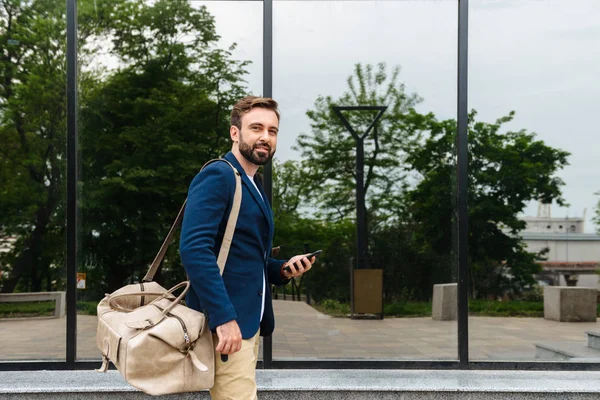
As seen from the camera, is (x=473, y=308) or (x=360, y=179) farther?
(x=360, y=179)

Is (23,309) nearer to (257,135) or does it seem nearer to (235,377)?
(235,377)

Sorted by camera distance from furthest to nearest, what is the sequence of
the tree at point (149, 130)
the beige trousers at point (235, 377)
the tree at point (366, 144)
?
the tree at point (366, 144) → the tree at point (149, 130) → the beige trousers at point (235, 377)

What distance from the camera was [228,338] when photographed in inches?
89.4

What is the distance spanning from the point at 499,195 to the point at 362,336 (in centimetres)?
169

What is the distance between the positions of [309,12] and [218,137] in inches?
57.4

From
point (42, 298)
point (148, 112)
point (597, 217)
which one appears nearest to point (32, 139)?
point (148, 112)

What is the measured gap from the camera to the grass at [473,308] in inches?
221

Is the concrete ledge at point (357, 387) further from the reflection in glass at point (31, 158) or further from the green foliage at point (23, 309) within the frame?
the reflection in glass at point (31, 158)

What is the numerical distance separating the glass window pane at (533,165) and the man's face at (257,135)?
343 cm

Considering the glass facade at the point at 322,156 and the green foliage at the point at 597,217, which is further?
the green foliage at the point at 597,217

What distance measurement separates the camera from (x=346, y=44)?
6199 mm

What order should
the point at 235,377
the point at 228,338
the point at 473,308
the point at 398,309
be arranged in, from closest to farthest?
the point at 228,338 < the point at 235,377 < the point at 473,308 < the point at 398,309

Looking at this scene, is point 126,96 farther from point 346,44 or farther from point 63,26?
point 346,44

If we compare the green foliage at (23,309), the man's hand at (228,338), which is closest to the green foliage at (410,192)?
the green foliage at (23,309)
